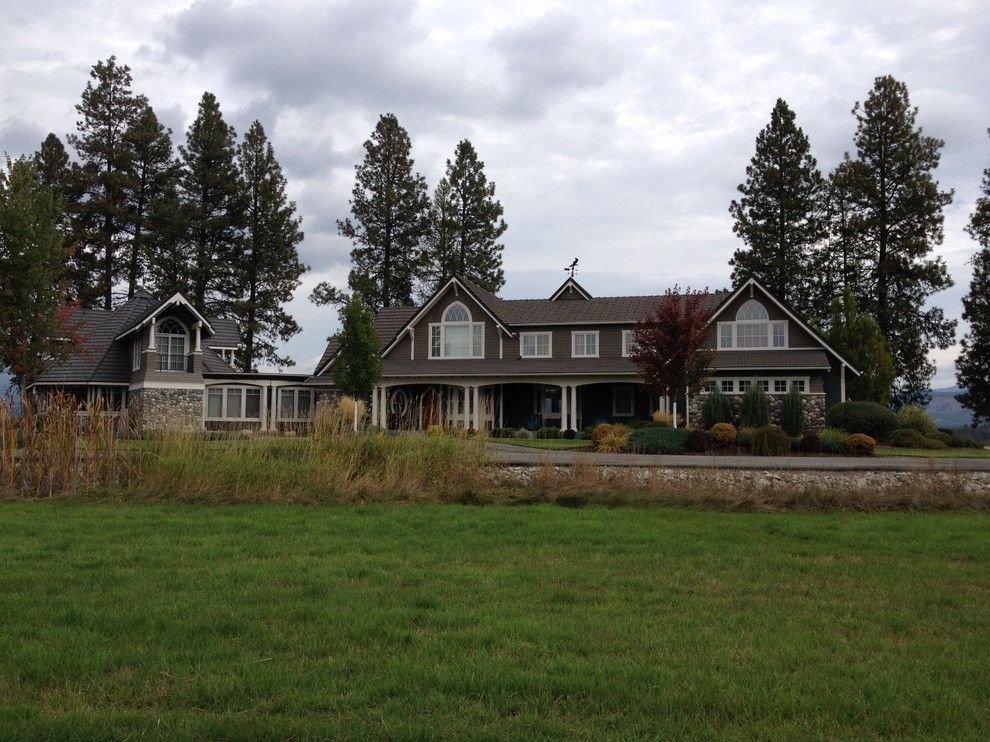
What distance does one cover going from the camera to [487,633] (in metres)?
→ 5.05

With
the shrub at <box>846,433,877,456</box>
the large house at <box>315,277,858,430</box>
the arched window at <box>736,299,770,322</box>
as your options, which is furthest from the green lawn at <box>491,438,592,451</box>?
the arched window at <box>736,299,770,322</box>

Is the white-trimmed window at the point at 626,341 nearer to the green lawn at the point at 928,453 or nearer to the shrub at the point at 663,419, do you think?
the shrub at the point at 663,419

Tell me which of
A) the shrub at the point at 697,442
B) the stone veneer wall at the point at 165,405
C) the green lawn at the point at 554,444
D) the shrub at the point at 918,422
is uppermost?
the stone veneer wall at the point at 165,405

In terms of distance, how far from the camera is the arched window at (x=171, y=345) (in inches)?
1284

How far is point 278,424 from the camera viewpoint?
35.6 metres

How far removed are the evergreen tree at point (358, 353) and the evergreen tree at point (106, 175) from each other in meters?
18.0

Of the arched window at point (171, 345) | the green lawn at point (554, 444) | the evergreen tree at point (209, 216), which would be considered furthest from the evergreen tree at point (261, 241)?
the green lawn at point (554, 444)

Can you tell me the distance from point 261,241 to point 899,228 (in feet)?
105

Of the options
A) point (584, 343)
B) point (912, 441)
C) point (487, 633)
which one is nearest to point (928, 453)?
point (912, 441)

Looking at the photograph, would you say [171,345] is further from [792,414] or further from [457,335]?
[792,414]

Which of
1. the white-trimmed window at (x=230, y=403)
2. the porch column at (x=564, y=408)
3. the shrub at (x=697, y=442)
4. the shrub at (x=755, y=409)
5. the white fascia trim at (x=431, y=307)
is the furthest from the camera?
the white-trimmed window at (x=230, y=403)

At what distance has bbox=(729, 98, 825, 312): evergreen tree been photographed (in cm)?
4297

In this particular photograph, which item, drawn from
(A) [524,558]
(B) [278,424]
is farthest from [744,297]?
(A) [524,558]

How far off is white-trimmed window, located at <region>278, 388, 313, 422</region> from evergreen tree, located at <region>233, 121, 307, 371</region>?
28.0 ft
